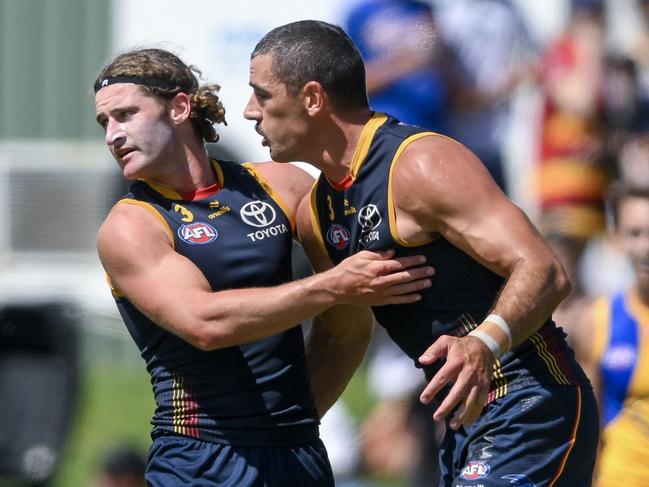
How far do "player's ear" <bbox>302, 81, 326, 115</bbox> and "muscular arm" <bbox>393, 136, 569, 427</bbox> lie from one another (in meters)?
0.38

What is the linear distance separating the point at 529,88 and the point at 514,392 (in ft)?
19.1

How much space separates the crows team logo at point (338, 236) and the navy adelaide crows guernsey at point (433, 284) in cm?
1

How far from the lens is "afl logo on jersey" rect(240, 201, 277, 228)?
5129 mm

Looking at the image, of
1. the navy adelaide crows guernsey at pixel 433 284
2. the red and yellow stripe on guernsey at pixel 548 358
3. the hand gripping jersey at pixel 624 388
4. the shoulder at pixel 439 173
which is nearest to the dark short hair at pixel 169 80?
the navy adelaide crows guernsey at pixel 433 284

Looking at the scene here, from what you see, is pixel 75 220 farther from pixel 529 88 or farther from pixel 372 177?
pixel 372 177

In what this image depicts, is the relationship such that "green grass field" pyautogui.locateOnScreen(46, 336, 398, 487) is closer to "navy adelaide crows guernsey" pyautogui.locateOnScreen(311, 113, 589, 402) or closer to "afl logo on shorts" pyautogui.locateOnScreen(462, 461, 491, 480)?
"navy adelaide crows guernsey" pyautogui.locateOnScreen(311, 113, 589, 402)

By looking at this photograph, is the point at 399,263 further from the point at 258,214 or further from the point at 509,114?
the point at 509,114

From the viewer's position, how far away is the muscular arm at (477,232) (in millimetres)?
4410

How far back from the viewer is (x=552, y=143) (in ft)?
33.1

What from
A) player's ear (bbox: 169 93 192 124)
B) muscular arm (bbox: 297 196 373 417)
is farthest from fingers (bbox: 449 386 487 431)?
player's ear (bbox: 169 93 192 124)

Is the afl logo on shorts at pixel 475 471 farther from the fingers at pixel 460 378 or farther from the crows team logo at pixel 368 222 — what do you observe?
the crows team logo at pixel 368 222

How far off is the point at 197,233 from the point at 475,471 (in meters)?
1.18

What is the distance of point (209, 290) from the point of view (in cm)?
488

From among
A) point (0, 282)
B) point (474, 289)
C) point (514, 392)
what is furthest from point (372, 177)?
point (0, 282)
